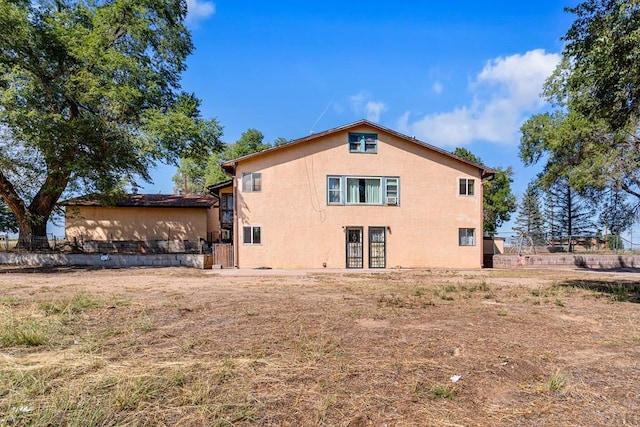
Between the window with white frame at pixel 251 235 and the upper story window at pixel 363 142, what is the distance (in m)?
6.61

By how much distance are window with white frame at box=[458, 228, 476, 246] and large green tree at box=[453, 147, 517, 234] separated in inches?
1124

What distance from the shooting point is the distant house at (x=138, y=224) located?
85.6 feet

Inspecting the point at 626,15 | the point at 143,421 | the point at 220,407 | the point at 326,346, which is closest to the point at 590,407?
the point at 326,346

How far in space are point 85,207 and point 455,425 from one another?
95.4ft

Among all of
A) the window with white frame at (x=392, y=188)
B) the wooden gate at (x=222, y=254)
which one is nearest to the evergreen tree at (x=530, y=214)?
the window with white frame at (x=392, y=188)

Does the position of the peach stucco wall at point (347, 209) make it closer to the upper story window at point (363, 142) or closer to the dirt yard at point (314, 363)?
the upper story window at point (363, 142)

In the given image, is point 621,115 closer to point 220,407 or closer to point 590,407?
point 590,407

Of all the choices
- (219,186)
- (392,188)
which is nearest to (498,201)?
(392,188)

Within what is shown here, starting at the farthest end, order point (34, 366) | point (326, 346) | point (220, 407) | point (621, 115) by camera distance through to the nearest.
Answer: point (621, 115) < point (326, 346) < point (34, 366) < point (220, 407)

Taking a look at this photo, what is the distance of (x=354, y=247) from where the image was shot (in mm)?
20000

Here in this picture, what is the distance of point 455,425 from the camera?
311cm

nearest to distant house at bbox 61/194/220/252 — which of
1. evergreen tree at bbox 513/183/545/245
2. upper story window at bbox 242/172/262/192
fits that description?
upper story window at bbox 242/172/262/192

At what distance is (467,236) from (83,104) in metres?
21.7

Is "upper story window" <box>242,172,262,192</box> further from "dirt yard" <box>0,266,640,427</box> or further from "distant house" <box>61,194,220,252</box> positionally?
"dirt yard" <box>0,266,640,427</box>
